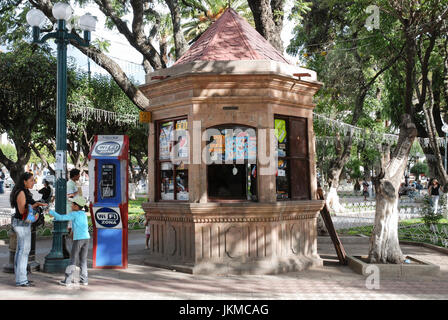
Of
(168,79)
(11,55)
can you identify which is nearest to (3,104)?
(11,55)

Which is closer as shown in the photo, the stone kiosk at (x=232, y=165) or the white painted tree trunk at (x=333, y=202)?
the stone kiosk at (x=232, y=165)

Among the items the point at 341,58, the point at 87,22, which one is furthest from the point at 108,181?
the point at 341,58

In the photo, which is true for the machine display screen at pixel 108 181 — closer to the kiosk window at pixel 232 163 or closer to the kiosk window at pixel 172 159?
the kiosk window at pixel 172 159

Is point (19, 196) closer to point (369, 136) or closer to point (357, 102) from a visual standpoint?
point (357, 102)

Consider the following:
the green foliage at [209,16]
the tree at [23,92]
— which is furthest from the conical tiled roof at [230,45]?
the green foliage at [209,16]

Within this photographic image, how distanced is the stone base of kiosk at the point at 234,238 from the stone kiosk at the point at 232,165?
2cm

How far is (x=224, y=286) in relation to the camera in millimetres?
7398

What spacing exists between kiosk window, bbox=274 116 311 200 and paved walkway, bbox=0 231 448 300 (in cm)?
157

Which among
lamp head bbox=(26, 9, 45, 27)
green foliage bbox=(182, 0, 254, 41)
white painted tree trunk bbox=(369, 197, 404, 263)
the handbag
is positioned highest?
green foliage bbox=(182, 0, 254, 41)

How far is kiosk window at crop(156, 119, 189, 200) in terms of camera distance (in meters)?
9.17

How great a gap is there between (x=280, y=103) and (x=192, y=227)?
2.94 m

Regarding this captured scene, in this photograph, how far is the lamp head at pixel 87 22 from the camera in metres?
9.90

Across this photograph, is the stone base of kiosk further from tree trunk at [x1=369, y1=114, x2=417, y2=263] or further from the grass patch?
the grass patch

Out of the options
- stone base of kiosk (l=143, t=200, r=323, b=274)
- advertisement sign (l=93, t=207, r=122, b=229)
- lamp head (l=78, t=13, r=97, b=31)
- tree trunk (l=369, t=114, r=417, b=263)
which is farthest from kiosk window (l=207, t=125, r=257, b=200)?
lamp head (l=78, t=13, r=97, b=31)
